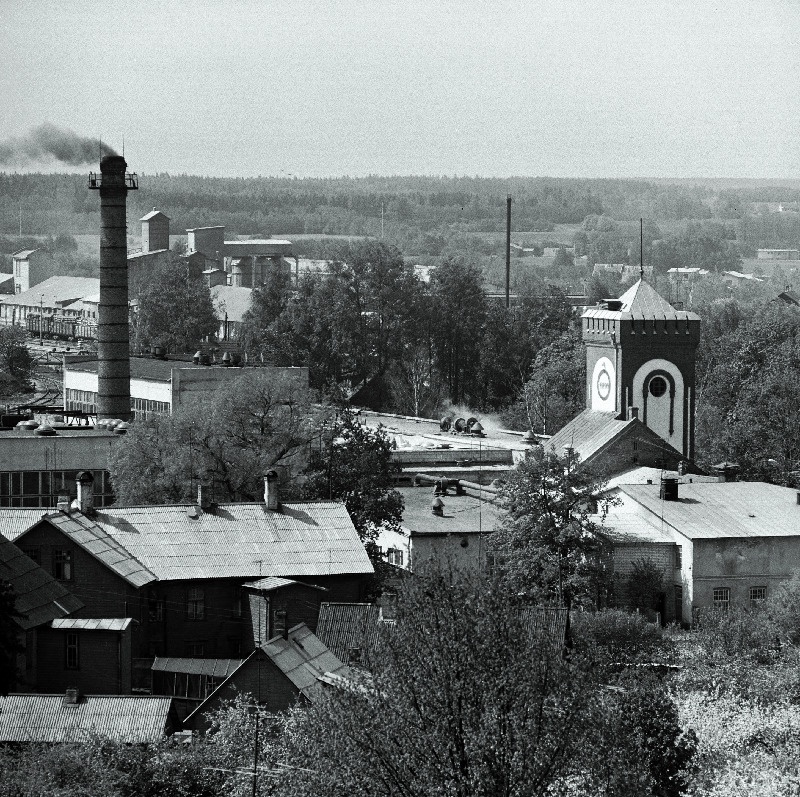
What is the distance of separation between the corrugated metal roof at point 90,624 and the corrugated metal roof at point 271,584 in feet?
10.8

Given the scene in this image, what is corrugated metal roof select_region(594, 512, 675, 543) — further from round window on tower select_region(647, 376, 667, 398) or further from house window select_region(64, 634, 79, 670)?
house window select_region(64, 634, 79, 670)

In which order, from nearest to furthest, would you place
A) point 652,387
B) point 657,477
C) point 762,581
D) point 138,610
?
point 138,610 → point 762,581 → point 657,477 → point 652,387

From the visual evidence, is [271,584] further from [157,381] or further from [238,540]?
[157,381]

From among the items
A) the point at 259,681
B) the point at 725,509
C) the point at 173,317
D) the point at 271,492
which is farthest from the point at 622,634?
the point at 173,317

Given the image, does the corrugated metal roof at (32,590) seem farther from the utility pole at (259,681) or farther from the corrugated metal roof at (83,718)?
the utility pole at (259,681)

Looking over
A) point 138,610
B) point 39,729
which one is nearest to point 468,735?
point 39,729

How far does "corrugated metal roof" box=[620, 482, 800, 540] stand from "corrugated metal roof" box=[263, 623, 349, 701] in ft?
47.7

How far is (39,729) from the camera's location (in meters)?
34.7

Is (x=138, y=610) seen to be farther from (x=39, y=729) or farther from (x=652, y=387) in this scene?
(x=652, y=387)

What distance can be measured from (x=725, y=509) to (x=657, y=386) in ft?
35.6

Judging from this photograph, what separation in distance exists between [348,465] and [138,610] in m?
12.2

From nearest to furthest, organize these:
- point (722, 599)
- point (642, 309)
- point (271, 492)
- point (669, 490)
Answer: point (271, 492) → point (722, 599) → point (669, 490) → point (642, 309)

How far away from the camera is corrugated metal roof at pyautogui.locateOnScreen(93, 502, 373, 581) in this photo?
43.7 m

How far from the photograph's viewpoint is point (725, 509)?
173 ft
